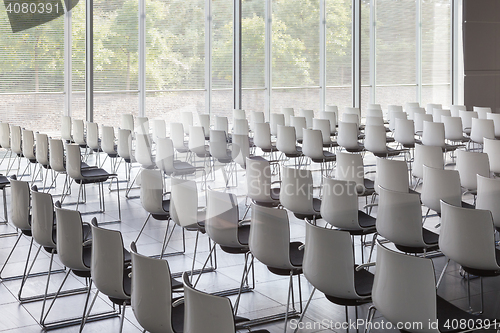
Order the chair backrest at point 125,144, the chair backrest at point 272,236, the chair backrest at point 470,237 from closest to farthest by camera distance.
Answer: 1. the chair backrest at point 470,237
2. the chair backrest at point 272,236
3. the chair backrest at point 125,144

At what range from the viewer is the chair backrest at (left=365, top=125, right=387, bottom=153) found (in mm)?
9305

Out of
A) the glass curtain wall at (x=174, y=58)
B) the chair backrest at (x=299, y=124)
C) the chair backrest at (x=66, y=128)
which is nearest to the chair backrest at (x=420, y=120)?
the chair backrest at (x=299, y=124)

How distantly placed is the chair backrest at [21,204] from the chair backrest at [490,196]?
378 centimetres

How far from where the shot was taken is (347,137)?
979 cm

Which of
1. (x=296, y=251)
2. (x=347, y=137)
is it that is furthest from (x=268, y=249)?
(x=347, y=137)

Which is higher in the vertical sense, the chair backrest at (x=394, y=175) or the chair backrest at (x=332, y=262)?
the chair backrest at (x=394, y=175)

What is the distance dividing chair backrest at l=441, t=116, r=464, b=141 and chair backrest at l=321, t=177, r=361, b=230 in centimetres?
580

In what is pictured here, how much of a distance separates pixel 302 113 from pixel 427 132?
3.06 meters

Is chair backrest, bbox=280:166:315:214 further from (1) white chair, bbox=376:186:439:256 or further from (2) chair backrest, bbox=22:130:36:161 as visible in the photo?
(2) chair backrest, bbox=22:130:36:161

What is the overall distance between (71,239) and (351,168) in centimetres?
323

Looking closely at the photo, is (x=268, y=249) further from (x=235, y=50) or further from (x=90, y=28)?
(x=235, y=50)

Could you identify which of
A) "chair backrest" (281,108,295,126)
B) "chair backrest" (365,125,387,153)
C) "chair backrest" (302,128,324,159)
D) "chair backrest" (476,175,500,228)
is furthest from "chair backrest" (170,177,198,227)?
"chair backrest" (281,108,295,126)

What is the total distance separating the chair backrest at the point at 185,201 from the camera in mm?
5250

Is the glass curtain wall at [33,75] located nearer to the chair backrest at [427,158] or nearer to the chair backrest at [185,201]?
the chair backrest at [185,201]
